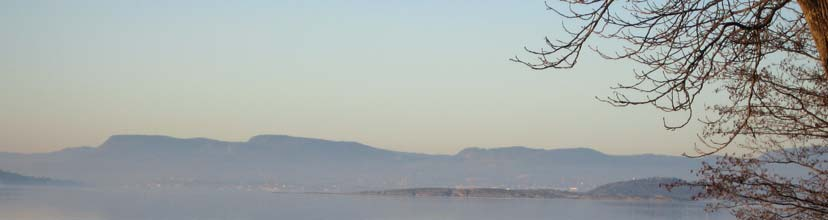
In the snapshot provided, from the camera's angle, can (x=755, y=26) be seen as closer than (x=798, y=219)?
Yes

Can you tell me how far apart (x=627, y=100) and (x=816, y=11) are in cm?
177

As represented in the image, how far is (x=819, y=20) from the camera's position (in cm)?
902

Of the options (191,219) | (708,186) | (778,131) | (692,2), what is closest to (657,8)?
(692,2)

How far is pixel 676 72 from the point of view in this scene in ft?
33.7

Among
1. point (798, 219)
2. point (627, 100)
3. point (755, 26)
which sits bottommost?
point (798, 219)

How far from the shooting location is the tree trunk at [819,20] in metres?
8.96

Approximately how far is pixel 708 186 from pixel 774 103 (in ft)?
6.17

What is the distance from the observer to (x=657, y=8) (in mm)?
10180

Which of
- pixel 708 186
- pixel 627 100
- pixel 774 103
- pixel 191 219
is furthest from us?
pixel 191 219

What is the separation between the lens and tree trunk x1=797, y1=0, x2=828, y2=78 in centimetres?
896

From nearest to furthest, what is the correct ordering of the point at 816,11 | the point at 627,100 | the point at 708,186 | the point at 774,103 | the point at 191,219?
1. the point at 816,11
2. the point at 627,100
3. the point at 708,186
4. the point at 774,103
5. the point at 191,219

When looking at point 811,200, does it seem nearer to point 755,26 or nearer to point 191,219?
point 755,26

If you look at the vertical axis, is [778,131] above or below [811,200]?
above

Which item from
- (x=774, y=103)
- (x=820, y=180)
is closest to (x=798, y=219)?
(x=820, y=180)
